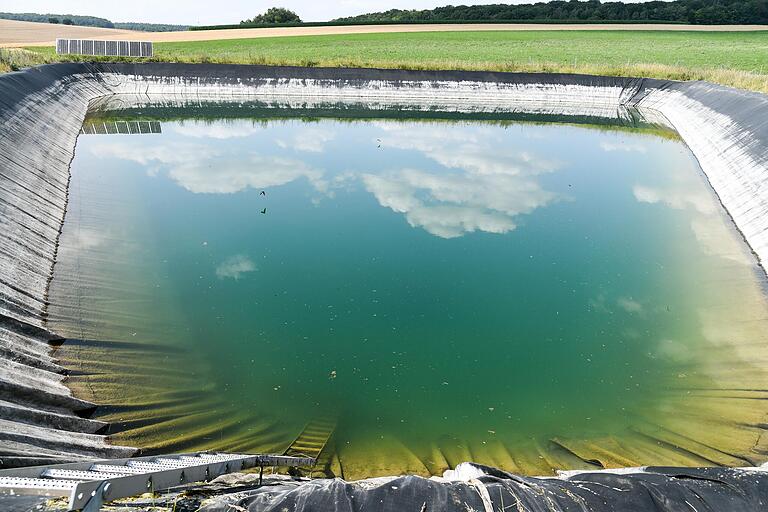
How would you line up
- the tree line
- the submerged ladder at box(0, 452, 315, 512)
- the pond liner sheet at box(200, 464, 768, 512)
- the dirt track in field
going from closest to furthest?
the submerged ladder at box(0, 452, 315, 512) < the pond liner sheet at box(200, 464, 768, 512) < the dirt track in field < the tree line

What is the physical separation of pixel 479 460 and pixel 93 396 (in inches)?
202

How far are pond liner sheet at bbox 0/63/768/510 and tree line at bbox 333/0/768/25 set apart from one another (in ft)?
125

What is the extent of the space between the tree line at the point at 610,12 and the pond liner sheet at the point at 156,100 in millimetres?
38185

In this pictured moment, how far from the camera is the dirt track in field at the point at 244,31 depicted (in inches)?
2090

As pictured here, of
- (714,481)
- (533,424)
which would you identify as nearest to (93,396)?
(533,424)

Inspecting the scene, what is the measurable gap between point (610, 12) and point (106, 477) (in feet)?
285

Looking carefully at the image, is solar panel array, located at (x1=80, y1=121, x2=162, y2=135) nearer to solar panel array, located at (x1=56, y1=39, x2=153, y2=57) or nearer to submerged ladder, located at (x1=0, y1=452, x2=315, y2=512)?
solar panel array, located at (x1=56, y1=39, x2=153, y2=57)

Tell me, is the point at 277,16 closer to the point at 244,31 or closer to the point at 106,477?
the point at 244,31

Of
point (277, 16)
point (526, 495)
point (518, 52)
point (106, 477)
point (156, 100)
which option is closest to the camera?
point (106, 477)

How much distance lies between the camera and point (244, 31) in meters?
59.3

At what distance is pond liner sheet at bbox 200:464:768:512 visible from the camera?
177 inches

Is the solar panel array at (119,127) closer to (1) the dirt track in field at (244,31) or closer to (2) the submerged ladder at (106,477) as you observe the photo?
(2) the submerged ladder at (106,477)

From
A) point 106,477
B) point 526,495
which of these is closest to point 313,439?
point 526,495

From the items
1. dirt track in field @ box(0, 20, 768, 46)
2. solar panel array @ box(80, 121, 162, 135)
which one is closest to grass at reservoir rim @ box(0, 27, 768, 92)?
dirt track in field @ box(0, 20, 768, 46)
